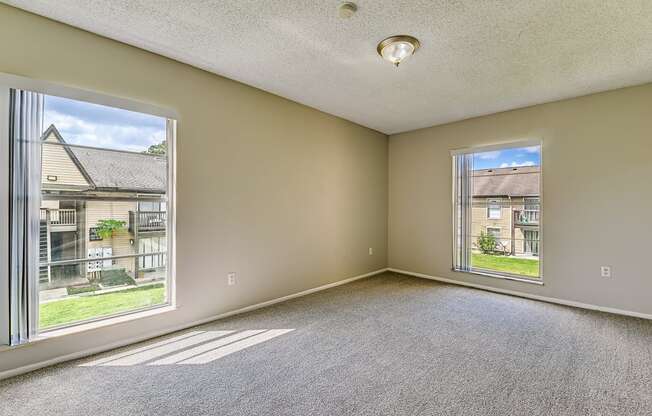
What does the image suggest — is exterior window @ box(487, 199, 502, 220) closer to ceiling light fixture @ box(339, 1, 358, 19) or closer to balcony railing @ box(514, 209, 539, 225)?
balcony railing @ box(514, 209, 539, 225)

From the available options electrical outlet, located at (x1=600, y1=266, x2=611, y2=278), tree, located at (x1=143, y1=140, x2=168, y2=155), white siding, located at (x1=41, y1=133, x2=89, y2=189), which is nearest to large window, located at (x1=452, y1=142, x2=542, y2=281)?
electrical outlet, located at (x1=600, y1=266, x2=611, y2=278)

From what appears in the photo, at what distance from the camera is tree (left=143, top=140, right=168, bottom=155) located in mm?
2699

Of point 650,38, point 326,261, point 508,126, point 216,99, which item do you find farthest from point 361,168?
point 650,38

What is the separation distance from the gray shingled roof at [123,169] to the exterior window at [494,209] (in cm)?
419

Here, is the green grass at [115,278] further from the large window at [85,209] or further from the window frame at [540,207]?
the window frame at [540,207]

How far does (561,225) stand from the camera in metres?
3.57

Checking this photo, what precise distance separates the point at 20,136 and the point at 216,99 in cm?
153

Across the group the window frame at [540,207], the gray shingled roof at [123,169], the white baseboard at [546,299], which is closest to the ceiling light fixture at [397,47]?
the gray shingled roof at [123,169]

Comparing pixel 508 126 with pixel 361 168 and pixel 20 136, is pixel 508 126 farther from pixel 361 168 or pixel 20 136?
pixel 20 136

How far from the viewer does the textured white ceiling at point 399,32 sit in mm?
1962

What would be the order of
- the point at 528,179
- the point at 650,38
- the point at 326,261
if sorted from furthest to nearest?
the point at 326,261 → the point at 528,179 → the point at 650,38

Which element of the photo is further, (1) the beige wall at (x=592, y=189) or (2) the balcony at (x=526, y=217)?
(2) the balcony at (x=526, y=217)

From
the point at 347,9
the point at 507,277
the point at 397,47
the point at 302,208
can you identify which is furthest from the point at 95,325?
the point at 507,277

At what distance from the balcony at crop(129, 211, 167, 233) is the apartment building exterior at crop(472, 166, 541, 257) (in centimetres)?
412
